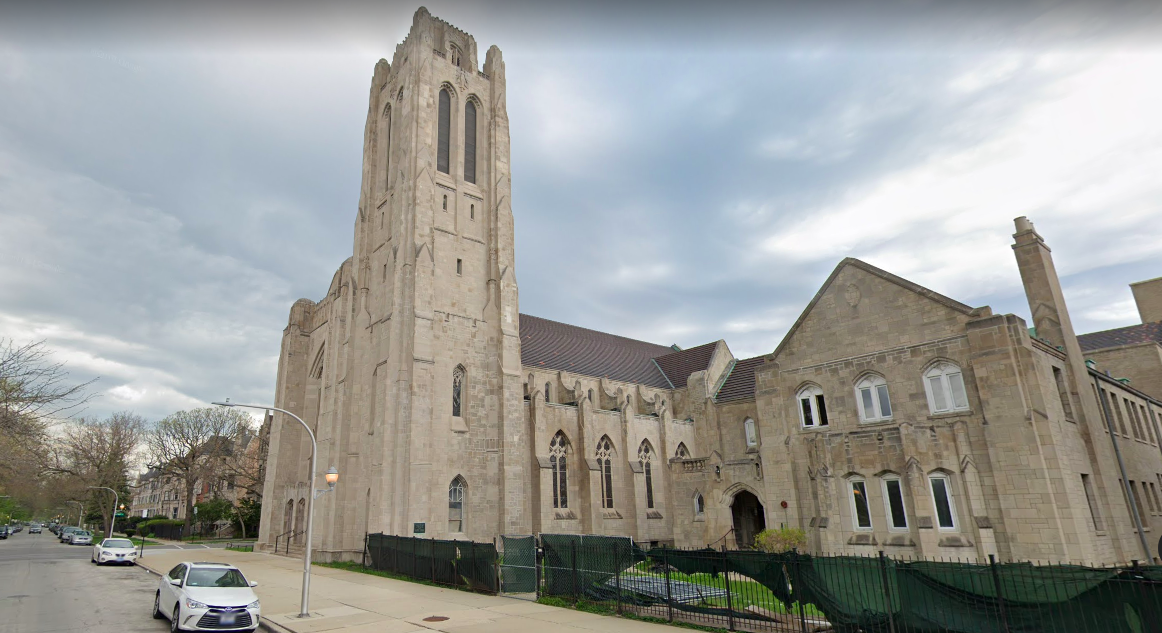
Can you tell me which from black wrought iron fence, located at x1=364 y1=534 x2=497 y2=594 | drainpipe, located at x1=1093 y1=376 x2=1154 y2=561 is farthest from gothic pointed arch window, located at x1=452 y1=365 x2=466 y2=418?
drainpipe, located at x1=1093 y1=376 x2=1154 y2=561

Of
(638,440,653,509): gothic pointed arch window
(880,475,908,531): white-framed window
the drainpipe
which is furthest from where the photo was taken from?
(638,440,653,509): gothic pointed arch window

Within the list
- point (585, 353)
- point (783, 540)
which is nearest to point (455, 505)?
point (783, 540)

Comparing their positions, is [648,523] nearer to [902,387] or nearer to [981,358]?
[902,387]

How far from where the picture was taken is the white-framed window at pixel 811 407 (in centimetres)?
2191

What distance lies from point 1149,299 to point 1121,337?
11.4 m

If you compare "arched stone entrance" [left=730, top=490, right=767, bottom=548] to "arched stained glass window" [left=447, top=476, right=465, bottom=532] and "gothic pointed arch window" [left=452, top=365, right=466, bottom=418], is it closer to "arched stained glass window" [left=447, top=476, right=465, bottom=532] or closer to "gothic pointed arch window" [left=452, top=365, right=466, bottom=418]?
"arched stained glass window" [left=447, top=476, right=465, bottom=532]

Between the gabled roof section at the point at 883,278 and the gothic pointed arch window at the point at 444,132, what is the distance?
22.5 metres

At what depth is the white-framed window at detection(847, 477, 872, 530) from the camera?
19.4 meters

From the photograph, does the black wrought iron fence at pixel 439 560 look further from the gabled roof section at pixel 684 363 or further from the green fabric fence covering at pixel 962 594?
the gabled roof section at pixel 684 363

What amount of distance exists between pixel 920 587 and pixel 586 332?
40779 millimetres

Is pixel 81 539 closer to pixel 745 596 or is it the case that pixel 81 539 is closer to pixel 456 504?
pixel 456 504

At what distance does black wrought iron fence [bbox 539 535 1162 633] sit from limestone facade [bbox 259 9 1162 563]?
8055 mm

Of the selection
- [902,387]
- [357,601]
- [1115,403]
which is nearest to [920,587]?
[902,387]

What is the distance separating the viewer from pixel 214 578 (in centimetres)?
1387
